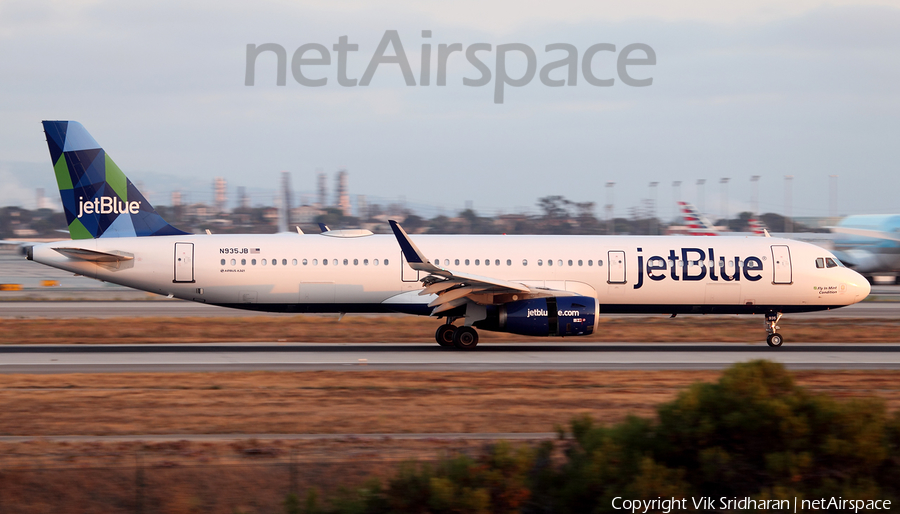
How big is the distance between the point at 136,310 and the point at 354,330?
15.0m

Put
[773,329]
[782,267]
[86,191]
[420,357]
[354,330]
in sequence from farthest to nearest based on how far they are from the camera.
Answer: [354,330], [86,191], [782,267], [773,329], [420,357]

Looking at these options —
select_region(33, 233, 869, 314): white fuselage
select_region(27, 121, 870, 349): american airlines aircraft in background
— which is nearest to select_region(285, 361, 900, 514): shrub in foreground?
select_region(27, 121, 870, 349): american airlines aircraft in background

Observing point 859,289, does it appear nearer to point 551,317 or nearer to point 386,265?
point 551,317

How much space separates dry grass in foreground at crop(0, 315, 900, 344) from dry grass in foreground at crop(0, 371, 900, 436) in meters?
8.64

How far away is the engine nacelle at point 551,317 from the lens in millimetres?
23547

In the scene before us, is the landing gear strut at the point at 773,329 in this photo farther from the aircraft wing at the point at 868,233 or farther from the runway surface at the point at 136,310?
the aircraft wing at the point at 868,233

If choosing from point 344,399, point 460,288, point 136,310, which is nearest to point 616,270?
point 460,288

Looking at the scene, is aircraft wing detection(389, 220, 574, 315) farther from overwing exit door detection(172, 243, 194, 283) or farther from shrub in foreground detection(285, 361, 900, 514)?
shrub in foreground detection(285, 361, 900, 514)

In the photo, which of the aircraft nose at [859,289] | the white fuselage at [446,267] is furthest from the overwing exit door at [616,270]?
the aircraft nose at [859,289]

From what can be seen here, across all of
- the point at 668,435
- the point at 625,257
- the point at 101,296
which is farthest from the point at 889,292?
the point at 668,435

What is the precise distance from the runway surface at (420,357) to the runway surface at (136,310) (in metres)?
11.2

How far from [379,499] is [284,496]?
1379mm

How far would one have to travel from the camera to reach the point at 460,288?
79.1 feet

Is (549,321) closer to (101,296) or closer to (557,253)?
(557,253)
